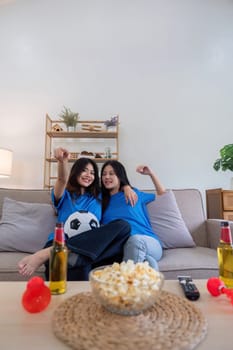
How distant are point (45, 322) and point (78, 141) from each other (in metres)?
2.12

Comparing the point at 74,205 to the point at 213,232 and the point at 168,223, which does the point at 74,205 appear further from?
the point at 213,232

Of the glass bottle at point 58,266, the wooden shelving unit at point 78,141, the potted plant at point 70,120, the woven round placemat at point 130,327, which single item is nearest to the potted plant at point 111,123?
the wooden shelving unit at point 78,141

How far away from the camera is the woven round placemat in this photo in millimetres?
444

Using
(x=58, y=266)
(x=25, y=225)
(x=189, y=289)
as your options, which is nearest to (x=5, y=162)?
(x=25, y=225)

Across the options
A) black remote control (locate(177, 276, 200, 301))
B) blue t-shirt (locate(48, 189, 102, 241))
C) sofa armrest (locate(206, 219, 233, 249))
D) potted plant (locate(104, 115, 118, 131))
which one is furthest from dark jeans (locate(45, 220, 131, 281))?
potted plant (locate(104, 115, 118, 131))

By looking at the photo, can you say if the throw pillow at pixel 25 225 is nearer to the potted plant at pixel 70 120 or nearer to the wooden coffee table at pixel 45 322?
the wooden coffee table at pixel 45 322

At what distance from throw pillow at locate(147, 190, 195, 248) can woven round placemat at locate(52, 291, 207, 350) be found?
83cm

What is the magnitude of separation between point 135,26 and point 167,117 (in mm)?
1144

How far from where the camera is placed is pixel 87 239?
1.01 metres

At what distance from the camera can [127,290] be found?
519mm

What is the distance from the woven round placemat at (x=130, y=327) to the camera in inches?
17.5

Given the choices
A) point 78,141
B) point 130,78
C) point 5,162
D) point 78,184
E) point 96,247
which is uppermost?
point 130,78

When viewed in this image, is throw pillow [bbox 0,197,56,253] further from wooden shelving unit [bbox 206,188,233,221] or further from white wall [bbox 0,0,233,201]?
wooden shelving unit [bbox 206,188,233,221]

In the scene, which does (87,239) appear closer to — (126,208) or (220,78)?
(126,208)
